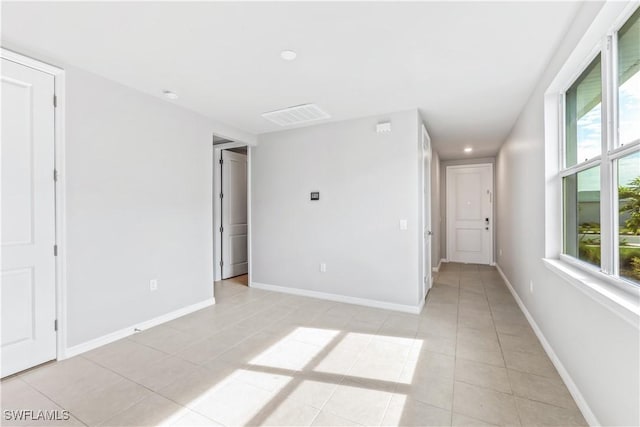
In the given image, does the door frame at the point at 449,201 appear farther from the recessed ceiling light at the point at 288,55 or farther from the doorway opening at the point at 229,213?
the recessed ceiling light at the point at 288,55

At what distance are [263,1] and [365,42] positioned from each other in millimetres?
776

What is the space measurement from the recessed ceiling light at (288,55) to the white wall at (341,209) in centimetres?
170

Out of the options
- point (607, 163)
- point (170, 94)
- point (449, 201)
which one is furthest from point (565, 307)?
point (449, 201)

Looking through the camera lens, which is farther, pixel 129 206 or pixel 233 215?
pixel 233 215

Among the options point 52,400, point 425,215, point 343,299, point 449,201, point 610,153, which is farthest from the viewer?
point 449,201

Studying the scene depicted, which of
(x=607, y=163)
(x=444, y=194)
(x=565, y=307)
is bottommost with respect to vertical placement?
(x=565, y=307)

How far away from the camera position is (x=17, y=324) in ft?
7.13

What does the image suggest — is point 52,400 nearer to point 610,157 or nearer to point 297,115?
point 297,115

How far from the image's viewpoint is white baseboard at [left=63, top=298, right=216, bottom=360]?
97.0 inches

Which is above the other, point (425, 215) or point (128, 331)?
point (425, 215)

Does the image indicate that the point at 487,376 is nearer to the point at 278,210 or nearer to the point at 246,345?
the point at 246,345

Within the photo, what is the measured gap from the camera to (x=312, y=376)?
7.07 feet

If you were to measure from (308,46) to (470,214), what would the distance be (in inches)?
230

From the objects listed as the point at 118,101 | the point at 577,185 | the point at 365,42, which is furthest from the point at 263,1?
the point at 577,185
